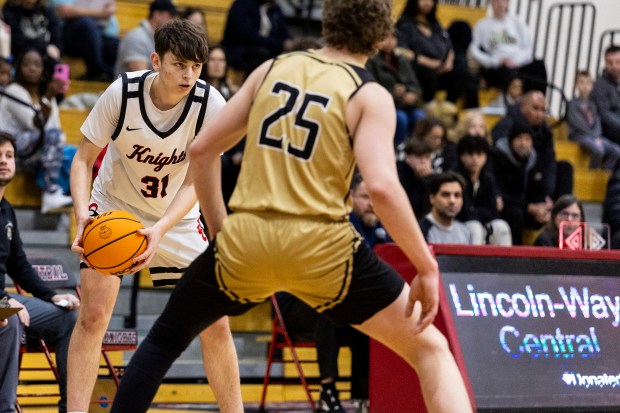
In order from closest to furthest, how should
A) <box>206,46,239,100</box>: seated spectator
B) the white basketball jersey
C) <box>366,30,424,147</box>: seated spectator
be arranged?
the white basketball jersey
<box>206,46,239,100</box>: seated spectator
<box>366,30,424,147</box>: seated spectator

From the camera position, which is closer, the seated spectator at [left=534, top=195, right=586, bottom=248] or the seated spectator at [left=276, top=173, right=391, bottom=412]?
the seated spectator at [left=276, top=173, right=391, bottom=412]

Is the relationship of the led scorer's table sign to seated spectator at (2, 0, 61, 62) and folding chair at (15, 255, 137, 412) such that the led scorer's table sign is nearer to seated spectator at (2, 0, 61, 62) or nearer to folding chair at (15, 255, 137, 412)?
folding chair at (15, 255, 137, 412)

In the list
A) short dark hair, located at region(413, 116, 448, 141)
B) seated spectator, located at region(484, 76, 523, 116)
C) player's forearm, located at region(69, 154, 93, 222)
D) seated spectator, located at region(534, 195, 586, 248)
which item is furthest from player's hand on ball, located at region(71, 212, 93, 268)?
seated spectator, located at region(484, 76, 523, 116)

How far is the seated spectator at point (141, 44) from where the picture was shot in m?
9.81

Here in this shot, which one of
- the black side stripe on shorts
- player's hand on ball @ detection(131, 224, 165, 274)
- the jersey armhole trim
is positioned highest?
the jersey armhole trim

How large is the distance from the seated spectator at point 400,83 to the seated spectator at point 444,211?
230 cm

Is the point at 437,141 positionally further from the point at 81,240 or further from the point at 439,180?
the point at 81,240

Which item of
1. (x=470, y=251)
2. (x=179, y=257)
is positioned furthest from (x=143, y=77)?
(x=470, y=251)

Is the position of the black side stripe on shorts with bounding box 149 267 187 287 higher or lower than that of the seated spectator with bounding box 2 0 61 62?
higher

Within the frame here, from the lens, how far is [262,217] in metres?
3.69

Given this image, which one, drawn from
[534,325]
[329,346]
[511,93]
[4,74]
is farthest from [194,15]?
[534,325]

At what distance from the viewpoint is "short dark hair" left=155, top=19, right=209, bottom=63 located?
475 cm

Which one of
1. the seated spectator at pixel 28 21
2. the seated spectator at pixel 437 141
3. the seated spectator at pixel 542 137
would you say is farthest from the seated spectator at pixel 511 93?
the seated spectator at pixel 28 21

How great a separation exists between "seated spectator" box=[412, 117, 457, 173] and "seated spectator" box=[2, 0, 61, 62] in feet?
11.3
